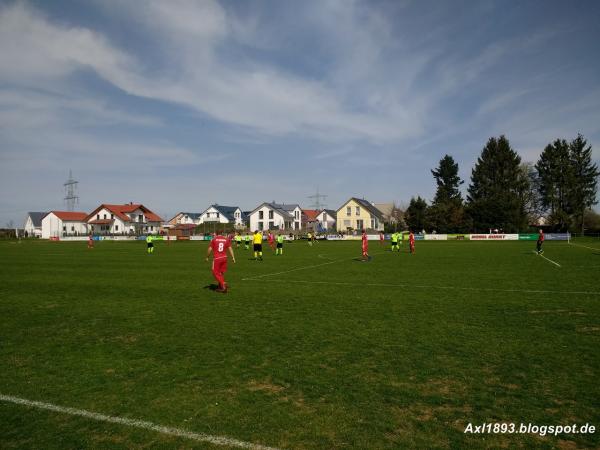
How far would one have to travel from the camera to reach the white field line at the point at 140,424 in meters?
3.85

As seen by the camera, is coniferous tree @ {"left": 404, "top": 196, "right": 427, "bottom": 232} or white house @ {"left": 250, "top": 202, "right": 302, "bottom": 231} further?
white house @ {"left": 250, "top": 202, "right": 302, "bottom": 231}

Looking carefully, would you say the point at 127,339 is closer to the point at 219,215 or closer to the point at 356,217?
the point at 356,217

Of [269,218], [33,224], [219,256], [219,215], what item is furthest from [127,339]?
[33,224]

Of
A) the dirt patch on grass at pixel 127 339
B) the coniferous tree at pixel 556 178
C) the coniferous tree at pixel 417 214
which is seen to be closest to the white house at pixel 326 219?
the coniferous tree at pixel 417 214

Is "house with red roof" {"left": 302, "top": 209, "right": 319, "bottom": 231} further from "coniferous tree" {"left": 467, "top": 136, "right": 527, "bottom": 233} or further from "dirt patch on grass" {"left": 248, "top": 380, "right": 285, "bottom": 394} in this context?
"dirt patch on grass" {"left": 248, "top": 380, "right": 285, "bottom": 394}

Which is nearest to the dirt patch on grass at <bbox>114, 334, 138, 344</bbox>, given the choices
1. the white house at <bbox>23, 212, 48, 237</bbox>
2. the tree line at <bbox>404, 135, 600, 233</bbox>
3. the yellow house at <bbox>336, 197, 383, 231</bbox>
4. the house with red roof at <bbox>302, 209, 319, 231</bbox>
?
the tree line at <bbox>404, 135, 600, 233</bbox>

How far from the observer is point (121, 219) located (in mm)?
89750

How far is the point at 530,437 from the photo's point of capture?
3.95 m

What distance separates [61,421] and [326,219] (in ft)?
345

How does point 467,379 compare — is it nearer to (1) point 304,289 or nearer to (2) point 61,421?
(2) point 61,421

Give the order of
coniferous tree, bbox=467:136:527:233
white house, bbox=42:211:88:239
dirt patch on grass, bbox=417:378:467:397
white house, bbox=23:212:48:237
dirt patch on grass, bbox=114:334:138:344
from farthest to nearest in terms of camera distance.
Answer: white house, bbox=23:212:48:237
white house, bbox=42:211:88:239
coniferous tree, bbox=467:136:527:233
dirt patch on grass, bbox=114:334:138:344
dirt patch on grass, bbox=417:378:467:397

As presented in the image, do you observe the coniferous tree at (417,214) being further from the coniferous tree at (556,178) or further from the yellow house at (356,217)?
the coniferous tree at (556,178)

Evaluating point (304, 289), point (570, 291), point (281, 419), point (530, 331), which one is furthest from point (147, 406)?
point (570, 291)

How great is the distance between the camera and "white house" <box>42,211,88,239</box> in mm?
93438
